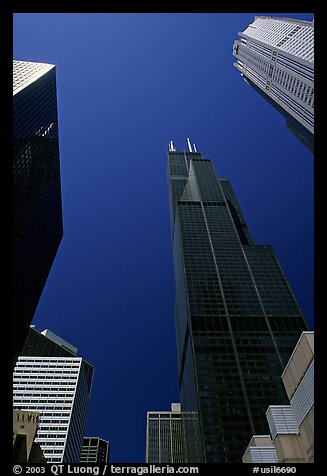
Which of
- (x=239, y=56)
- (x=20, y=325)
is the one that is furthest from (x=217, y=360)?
(x=239, y=56)

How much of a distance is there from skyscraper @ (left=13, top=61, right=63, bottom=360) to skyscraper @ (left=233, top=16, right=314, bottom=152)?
73.5 metres

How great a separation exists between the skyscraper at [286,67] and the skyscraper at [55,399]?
5617 inches

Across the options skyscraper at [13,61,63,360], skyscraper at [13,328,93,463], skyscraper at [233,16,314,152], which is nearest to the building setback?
skyscraper at [13,61,63,360]

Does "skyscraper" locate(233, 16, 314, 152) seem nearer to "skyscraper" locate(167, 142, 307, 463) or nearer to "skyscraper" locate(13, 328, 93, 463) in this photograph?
"skyscraper" locate(167, 142, 307, 463)

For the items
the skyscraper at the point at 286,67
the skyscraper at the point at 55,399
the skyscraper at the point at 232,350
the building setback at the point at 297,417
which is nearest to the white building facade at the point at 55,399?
the skyscraper at the point at 55,399

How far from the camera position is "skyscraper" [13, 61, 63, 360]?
285 ft

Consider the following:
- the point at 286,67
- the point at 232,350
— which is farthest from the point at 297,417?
the point at 232,350

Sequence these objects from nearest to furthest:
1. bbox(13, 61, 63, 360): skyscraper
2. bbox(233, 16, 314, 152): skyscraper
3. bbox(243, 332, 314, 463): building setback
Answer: bbox(243, 332, 314, 463): building setback → bbox(13, 61, 63, 360): skyscraper → bbox(233, 16, 314, 152): skyscraper

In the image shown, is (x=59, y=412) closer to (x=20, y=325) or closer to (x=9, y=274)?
(x=20, y=325)

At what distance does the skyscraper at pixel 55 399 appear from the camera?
147 m

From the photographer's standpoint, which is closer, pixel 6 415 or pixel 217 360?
pixel 6 415

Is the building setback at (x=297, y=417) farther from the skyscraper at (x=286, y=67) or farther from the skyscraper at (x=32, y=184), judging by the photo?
the skyscraper at (x=286, y=67)

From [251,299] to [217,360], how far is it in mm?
42212
